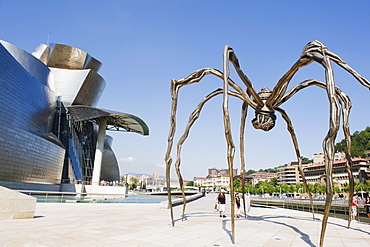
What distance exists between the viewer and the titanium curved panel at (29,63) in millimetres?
42875

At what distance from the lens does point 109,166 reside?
66.4 metres

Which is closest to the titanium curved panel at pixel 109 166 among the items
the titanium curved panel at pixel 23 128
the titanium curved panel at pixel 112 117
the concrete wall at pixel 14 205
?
the titanium curved panel at pixel 112 117

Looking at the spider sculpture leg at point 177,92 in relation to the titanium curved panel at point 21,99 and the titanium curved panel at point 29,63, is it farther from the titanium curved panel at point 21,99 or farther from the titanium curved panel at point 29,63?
the titanium curved panel at point 29,63

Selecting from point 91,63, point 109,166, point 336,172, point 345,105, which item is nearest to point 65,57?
point 91,63

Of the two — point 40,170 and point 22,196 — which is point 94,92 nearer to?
point 40,170

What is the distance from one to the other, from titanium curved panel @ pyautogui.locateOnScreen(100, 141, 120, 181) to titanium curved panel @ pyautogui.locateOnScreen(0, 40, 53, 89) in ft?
74.9

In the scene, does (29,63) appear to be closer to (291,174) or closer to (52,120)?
(52,120)

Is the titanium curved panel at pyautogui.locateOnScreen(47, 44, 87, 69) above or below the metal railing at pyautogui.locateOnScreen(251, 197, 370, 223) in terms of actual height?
above

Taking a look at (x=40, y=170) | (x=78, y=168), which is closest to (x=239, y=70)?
(x=40, y=170)

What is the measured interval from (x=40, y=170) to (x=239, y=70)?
37182 mm

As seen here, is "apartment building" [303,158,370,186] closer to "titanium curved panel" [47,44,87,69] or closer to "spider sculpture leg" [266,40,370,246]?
"titanium curved panel" [47,44,87,69]

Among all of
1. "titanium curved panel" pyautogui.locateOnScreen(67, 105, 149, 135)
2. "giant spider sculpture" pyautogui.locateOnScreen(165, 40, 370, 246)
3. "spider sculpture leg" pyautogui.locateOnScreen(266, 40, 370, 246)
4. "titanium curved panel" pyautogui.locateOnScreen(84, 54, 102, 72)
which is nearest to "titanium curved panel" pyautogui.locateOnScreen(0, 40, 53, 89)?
"titanium curved panel" pyautogui.locateOnScreen(84, 54, 102, 72)

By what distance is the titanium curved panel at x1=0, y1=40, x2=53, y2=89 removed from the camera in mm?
42875

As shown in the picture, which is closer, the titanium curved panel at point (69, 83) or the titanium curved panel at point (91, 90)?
the titanium curved panel at point (69, 83)
